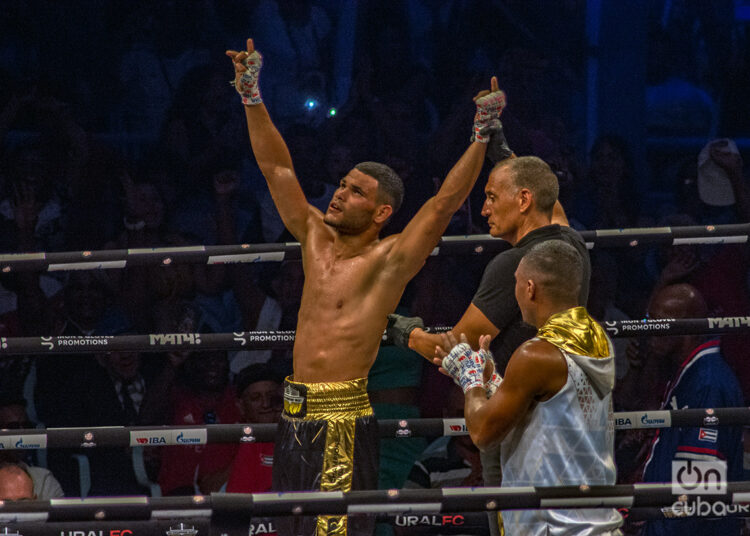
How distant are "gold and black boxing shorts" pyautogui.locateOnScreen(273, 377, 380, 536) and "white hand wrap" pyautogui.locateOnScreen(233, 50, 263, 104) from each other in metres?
1.16

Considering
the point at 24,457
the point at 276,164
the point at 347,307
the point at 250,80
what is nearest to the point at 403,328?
the point at 347,307

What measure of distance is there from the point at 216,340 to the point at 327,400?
55 centimetres

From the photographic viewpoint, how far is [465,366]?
2.69 metres

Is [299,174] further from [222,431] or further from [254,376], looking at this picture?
[222,431]

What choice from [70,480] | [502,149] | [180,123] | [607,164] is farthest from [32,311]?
[607,164]

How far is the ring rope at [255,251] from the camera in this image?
392cm

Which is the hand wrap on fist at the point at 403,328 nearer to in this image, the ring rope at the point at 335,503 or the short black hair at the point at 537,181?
the short black hair at the point at 537,181

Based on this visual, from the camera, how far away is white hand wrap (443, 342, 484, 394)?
2.66 metres

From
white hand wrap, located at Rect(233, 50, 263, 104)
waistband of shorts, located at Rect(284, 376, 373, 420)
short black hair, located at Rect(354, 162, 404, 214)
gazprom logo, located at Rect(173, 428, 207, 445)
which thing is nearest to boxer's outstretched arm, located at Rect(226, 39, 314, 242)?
white hand wrap, located at Rect(233, 50, 263, 104)

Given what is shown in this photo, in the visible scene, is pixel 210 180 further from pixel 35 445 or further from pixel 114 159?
pixel 35 445

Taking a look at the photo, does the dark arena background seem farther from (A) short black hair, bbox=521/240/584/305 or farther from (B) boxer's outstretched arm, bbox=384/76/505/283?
(A) short black hair, bbox=521/240/584/305

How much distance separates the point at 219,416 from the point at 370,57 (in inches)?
86.8

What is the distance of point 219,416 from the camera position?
4.88 m

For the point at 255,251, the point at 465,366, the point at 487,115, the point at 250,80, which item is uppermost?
the point at 250,80
